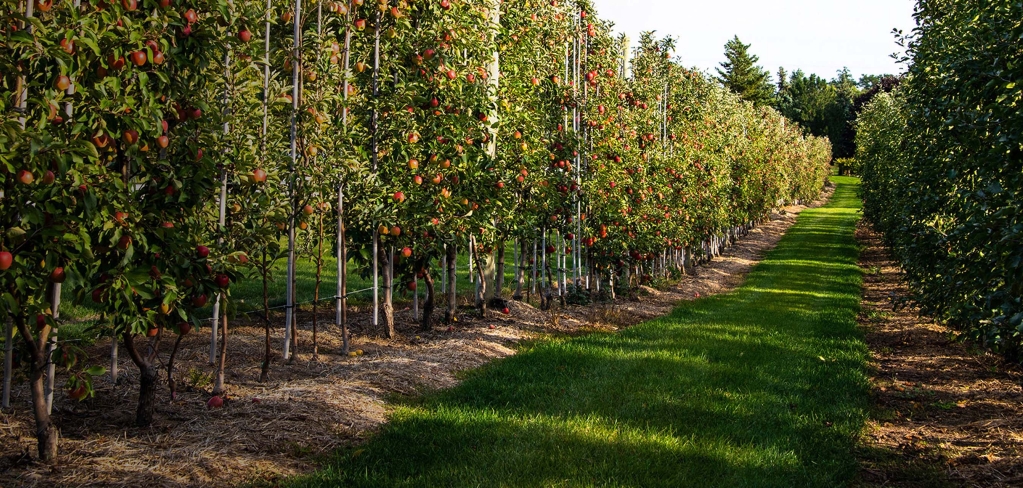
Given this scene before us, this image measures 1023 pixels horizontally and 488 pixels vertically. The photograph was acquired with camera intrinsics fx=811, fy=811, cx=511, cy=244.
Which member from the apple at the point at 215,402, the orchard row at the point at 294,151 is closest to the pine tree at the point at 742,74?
the orchard row at the point at 294,151

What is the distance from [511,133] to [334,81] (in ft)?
11.2

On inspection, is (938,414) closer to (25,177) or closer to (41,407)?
(41,407)

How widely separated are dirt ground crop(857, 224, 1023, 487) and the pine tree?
54.1 m

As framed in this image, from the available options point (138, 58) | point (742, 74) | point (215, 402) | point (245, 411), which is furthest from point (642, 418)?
point (742, 74)

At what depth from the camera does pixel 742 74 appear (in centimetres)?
6241

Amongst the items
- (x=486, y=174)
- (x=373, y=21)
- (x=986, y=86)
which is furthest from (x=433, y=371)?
(x=986, y=86)

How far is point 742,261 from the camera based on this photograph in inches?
850

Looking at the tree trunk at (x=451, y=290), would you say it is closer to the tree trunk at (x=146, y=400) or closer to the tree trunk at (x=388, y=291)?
the tree trunk at (x=388, y=291)

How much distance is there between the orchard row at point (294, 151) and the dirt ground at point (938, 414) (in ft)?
12.8

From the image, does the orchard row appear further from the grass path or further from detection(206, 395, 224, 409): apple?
the grass path

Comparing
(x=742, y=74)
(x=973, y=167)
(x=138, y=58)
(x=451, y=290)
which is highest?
(x=742, y=74)

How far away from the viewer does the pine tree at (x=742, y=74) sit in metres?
61.7

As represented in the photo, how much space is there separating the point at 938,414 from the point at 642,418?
2.64m

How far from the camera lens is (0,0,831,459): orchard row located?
3.64m
